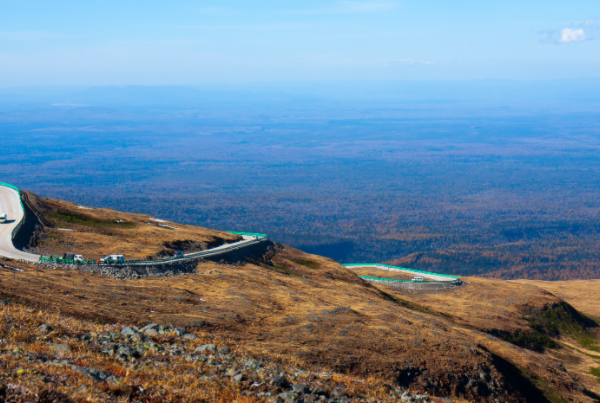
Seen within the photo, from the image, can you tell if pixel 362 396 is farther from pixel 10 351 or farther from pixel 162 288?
pixel 162 288

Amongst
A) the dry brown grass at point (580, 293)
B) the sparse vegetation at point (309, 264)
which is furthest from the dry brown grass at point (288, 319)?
the dry brown grass at point (580, 293)

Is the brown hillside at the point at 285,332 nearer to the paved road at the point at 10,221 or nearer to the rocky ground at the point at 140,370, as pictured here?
the rocky ground at the point at 140,370

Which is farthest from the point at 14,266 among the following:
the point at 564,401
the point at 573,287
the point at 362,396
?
the point at 573,287

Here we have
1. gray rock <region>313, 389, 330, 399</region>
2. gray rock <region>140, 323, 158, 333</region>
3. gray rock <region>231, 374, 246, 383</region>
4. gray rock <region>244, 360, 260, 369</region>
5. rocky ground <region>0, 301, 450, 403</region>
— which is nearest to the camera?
rocky ground <region>0, 301, 450, 403</region>

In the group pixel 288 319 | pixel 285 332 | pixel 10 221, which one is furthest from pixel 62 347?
pixel 10 221

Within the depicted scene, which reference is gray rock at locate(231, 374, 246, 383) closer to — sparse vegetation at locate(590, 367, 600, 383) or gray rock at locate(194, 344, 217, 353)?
gray rock at locate(194, 344, 217, 353)

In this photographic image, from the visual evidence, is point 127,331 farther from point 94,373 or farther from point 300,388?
point 300,388

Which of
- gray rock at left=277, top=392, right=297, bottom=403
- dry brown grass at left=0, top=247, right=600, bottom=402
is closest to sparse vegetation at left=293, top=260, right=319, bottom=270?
dry brown grass at left=0, top=247, right=600, bottom=402

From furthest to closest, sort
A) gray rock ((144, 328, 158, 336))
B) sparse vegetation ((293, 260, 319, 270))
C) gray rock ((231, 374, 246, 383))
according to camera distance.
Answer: sparse vegetation ((293, 260, 319, 270))
gray rock ((144, 328, 158, 336))
gray rock ((231, 374, 246, 383))
